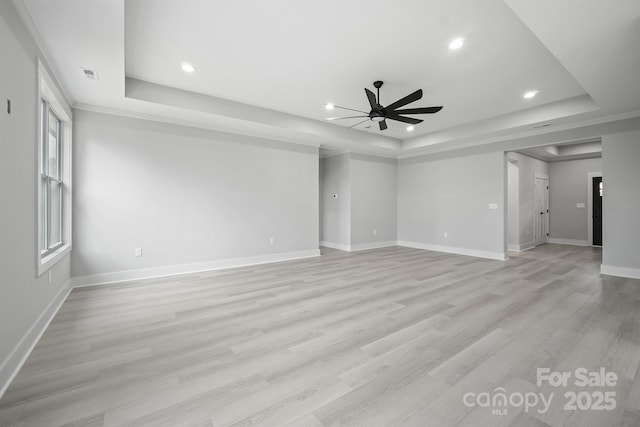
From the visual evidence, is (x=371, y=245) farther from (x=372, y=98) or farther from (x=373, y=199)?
(x=372, y=98)

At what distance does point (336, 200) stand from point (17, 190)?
20.0ft

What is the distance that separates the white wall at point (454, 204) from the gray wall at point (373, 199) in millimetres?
290

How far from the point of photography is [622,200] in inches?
180

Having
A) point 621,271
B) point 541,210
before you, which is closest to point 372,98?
point 621,271

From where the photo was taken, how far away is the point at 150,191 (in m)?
4.46

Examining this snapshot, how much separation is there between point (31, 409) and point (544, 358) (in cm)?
337

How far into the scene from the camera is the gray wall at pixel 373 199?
721 cm

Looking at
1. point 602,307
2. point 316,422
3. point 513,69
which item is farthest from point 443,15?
point 602,307

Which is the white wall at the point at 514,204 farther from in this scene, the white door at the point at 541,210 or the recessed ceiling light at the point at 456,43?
the recessed ceiling light at the point at 456,43

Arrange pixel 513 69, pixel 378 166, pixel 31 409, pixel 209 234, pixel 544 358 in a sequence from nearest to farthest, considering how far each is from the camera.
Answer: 1. pixel 31 409
2. pixel 544 358
3. pixel 513 69
4. pixel 209 234
5. pixel 378 166

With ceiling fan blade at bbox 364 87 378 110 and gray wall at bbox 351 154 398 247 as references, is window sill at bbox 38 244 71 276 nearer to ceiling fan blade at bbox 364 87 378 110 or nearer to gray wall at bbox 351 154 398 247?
ceiling fan blade at bbox 364 87 378 110

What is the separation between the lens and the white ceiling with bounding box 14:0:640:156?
92.4 inches

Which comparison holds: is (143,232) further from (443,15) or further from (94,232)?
(443,15)

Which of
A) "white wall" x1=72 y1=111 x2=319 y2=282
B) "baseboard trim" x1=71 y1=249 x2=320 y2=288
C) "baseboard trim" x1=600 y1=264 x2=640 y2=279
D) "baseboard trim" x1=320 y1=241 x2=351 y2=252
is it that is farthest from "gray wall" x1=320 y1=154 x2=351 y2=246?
"baseboard trim" x1=600 y1=264 x2=640 y2=279
